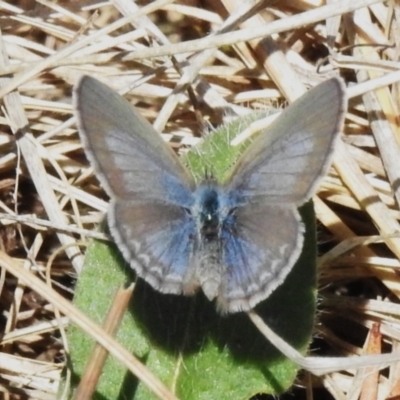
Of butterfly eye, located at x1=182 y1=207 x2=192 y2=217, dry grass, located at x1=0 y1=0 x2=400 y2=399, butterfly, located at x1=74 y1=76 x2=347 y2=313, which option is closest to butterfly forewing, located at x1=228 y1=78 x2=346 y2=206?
butterfly, located at x1=74 y1=76 x2=347 y2=313

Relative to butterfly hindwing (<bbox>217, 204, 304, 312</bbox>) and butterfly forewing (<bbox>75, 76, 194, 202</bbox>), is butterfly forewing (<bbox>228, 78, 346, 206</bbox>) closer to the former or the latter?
butterfly hindwing (<bbox>217, 204, 304, 312</bbox>)

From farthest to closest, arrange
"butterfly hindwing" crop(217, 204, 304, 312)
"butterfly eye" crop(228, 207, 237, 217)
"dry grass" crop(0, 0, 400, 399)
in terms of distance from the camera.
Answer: "dry grass" crop(0, 0, 400, 399), "butterfly eye" crop(228, 207, 237, 217), "butterfly hindwing" crop(217, 204, 304, 312)

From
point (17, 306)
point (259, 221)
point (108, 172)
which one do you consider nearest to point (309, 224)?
point (259, 221)

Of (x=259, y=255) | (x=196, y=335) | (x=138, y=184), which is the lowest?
(x=196, y=335)

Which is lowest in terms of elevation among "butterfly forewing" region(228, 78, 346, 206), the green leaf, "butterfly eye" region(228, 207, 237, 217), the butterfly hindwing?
the green leaf

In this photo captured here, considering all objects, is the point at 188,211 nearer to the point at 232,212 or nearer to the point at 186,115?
the point at 232,212

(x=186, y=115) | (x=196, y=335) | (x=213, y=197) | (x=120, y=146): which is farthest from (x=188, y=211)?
(x=186, y=115)
